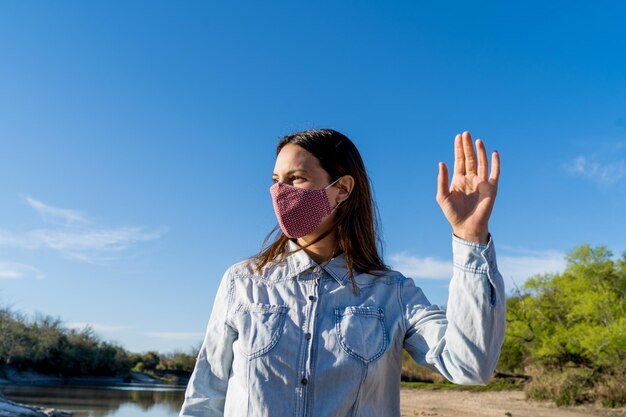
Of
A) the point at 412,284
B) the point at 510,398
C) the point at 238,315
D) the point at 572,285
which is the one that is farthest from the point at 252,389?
the point at 572,285

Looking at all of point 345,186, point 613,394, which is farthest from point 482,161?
point 613,394

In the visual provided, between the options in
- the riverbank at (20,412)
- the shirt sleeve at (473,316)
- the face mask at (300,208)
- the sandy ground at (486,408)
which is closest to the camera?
the shirt sleeve at (473,316)

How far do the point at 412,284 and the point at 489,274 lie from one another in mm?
424

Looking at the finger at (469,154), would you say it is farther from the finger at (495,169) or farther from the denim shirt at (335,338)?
the denim shirt at (335,338)

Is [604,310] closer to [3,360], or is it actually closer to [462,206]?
[462,206]

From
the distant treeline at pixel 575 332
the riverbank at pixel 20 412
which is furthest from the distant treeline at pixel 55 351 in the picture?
the distant treeline at pixel 575 332

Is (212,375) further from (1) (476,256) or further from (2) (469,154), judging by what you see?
(2) (469,154)

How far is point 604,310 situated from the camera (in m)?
28.0

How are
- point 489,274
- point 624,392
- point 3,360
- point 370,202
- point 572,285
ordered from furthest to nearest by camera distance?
1. point 3,360
2. point 572,285
3. point 624,392
4. point 370,202
5. point 489,274

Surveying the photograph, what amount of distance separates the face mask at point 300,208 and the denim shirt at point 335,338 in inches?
4.7

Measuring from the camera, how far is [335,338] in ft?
6.25

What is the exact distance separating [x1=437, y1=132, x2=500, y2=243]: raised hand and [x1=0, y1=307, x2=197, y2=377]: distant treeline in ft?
139

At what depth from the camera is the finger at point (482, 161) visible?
1.83m

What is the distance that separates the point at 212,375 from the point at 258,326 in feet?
0.99
